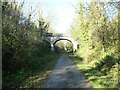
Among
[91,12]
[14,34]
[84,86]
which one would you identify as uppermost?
[91,12]

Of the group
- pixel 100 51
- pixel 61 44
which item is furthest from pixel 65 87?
pixel 61 44

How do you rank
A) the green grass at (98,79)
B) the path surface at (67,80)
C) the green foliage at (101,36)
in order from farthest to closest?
the green foliage at (101,36) < the path surface at (67,80) < the green grass at (98,79)

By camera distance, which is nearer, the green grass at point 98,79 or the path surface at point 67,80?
the green grass at point 98,79

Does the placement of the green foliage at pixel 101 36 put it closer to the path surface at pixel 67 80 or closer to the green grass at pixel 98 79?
the green grass at pixel 98 79

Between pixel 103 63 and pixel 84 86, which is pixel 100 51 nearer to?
pixel 103 63

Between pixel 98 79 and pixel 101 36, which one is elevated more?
pixel 101 36

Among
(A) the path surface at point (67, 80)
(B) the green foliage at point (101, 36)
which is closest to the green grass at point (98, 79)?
(A) the path surface at point (67, 80)

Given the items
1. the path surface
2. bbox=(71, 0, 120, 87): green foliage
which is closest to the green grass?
the path surface

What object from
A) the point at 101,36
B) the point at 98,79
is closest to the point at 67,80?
the point at 98,79

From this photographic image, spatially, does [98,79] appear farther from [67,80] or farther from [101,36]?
[101,36]

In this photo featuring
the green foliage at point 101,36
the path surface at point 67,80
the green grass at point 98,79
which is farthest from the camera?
the green foliage at point 101,36

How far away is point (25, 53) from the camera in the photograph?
24953mm

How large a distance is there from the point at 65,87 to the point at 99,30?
40.8 ft

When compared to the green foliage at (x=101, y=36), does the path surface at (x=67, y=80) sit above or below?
below
